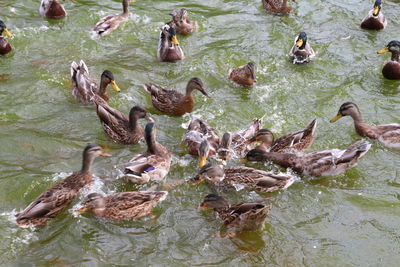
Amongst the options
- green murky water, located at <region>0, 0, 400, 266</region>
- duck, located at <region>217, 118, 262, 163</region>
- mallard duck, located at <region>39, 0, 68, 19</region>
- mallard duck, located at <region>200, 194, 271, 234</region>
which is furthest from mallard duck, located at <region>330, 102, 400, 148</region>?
mallard duck, located at <region>39, 0, 68, 19</region>

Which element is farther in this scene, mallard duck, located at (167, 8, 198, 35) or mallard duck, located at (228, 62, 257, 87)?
mallard duck, located at (167, 8, 198, 35)

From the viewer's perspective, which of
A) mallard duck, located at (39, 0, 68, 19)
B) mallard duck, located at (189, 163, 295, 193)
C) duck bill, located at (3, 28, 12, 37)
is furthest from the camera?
mallard duck, located at (39, 0, 68, 19)

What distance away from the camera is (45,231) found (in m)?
5.99

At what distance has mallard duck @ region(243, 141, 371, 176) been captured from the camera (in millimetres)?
6996

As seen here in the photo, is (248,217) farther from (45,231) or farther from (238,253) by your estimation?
(45,231)

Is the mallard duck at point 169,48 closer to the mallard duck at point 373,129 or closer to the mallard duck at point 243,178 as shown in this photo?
the mallard duck at point 373,129

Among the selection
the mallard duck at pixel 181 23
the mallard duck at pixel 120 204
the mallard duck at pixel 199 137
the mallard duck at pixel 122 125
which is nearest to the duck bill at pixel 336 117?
the mallard duck at pixel 199 137

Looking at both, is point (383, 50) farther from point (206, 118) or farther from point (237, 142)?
point (237, 142)

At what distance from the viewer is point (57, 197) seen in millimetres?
6180

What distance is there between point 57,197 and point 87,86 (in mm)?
2927

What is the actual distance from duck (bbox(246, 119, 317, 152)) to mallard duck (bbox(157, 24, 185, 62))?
Answer: 3.27 metres

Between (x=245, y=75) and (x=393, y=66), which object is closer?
(x=245, y=75)

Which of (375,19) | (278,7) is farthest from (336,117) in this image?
(278,7)

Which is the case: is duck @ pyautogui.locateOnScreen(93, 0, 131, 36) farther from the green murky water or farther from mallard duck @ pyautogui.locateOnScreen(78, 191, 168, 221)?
mallard duck @ pyautogui.locateOnScreen(78, 191, 168, 221)
